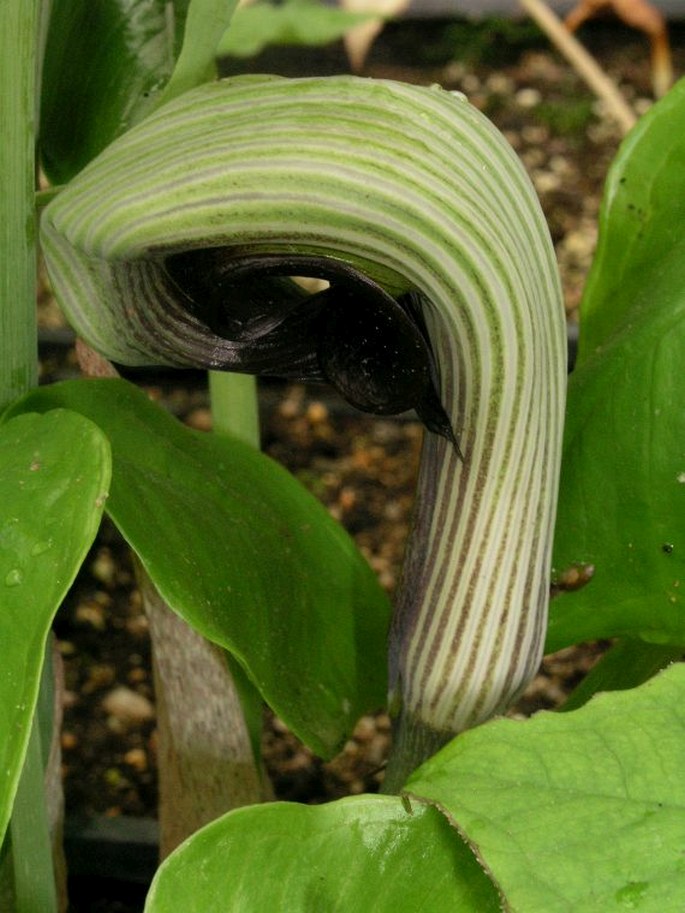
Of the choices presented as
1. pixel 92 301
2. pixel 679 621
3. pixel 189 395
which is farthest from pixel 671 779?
pixel 189 395

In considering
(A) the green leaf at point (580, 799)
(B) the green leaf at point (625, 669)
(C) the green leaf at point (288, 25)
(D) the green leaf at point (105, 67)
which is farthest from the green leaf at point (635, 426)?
(C) the green leaf at point (288, 25)

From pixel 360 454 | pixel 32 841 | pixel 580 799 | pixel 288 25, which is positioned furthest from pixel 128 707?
pixel 288 25

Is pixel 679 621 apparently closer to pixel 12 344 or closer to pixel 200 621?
pixel 200 621

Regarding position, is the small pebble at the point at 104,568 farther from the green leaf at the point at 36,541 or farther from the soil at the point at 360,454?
the green leaf at the point at 36,541

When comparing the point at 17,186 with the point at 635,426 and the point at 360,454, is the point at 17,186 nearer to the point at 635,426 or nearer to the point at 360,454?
the point at 635,426

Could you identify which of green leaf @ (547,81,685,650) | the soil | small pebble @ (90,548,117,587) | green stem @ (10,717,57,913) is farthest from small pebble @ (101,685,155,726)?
green leaf @ (547,81,685,650)
